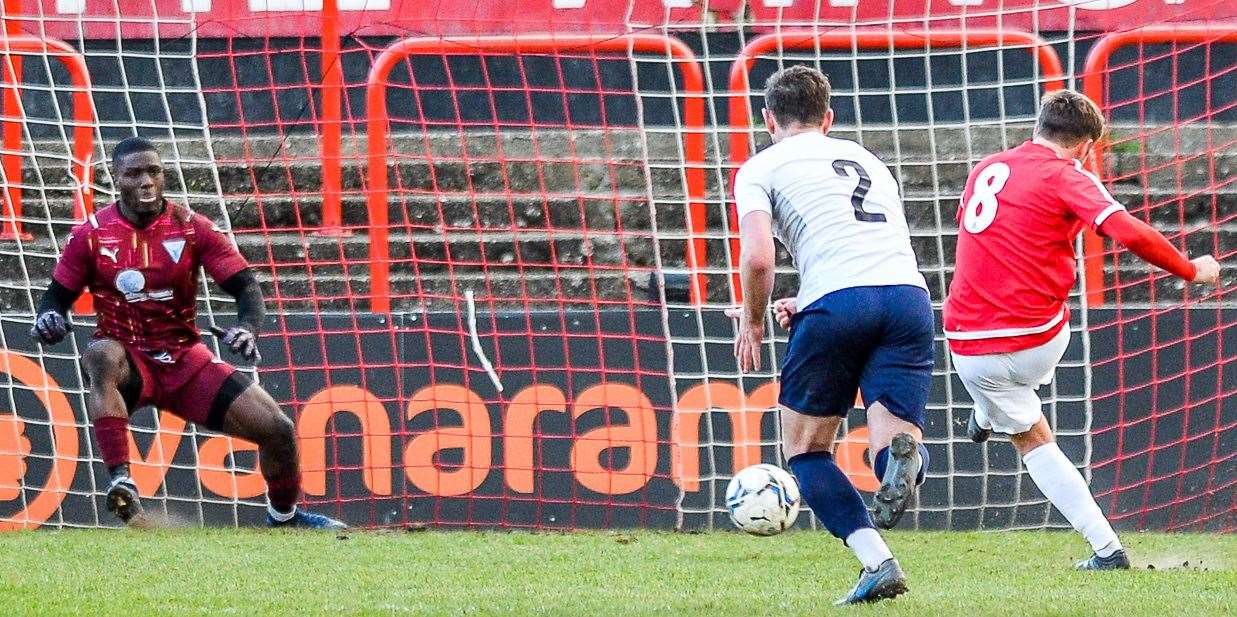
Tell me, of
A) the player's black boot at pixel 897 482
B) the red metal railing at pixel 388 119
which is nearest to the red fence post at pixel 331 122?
the red metal railing at pixel 388 119

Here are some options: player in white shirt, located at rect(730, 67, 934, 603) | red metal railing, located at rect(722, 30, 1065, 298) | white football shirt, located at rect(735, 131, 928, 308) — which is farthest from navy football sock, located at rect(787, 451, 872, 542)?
red metal railing, located at rect(722, 30, 1065, 298)

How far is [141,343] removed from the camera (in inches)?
320

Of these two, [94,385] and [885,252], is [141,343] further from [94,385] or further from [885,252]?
[885,252]

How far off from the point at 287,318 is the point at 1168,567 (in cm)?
480

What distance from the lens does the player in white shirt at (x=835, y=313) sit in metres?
5.46

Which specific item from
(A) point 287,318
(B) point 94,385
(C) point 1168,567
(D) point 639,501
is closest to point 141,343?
(B) point 94,385

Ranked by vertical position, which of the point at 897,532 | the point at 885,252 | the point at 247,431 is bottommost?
the point at 897,532

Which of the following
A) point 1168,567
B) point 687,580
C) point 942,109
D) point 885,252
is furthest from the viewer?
point 942,109

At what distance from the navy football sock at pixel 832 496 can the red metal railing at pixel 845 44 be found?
10.2 ft

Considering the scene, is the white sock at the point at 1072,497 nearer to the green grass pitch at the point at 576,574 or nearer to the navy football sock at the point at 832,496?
the green grass pitch at the point at 576,574

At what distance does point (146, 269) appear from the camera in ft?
26.4

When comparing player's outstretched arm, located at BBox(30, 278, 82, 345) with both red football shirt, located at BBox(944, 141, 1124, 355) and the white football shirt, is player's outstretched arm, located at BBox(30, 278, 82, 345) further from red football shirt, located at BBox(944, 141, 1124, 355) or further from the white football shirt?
red football shirt, located at BBox(944, 141, 1124, 355)

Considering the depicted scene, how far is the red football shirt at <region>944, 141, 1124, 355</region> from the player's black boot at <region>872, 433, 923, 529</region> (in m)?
1.25

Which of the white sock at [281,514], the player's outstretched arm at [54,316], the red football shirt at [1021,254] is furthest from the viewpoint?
the white sock at [281,514]
